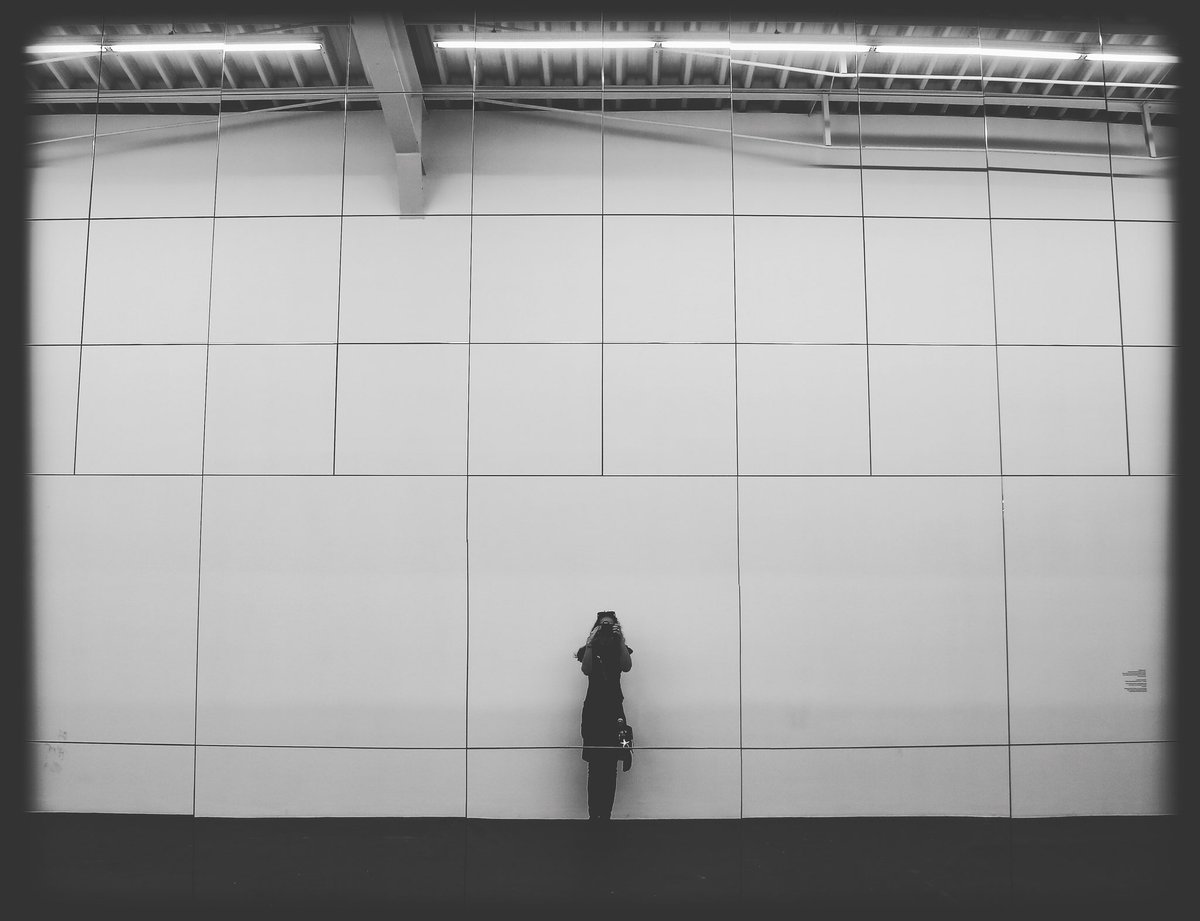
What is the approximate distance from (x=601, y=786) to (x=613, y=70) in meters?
5.01

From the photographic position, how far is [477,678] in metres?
5.26

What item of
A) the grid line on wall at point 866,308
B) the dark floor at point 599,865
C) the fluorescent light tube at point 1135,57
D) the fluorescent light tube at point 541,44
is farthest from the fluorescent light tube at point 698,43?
the dark floor at point 599,865

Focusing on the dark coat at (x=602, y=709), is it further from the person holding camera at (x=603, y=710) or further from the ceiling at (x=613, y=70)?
the ceiling at (x=613, y=70)

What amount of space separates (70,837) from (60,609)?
5.06 feet

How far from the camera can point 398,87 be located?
200 inches

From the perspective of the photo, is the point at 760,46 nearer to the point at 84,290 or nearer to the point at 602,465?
the point at 602,465

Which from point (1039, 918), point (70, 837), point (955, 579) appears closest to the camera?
point (1039, 918)

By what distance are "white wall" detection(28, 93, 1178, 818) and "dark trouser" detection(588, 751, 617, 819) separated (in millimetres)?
316

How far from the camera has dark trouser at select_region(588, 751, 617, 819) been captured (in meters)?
4.94

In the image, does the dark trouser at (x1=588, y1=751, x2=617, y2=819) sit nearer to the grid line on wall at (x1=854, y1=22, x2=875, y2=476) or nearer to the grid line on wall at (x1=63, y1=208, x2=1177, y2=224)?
the grid line on wall at (x1=854, y1=22, x2=875, y2=476)

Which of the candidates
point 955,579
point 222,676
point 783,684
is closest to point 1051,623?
point 955,579

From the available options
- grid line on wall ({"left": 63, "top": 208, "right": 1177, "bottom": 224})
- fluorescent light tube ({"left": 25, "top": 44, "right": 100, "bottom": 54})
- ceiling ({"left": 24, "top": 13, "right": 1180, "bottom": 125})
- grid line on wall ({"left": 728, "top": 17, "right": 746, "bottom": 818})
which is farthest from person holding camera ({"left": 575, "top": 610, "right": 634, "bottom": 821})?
fluorescent light tube ({"left": 25, "top": 44, "right": 100, "bottom": 54})

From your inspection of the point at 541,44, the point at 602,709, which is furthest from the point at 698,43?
the point at 602,709

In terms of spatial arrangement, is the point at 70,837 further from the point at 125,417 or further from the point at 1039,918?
the point at 1039,918
